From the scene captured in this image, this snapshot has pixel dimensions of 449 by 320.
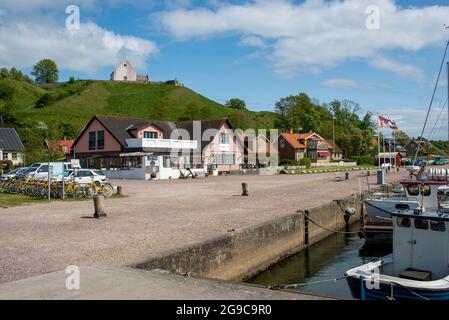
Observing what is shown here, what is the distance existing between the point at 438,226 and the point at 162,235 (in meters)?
7.46

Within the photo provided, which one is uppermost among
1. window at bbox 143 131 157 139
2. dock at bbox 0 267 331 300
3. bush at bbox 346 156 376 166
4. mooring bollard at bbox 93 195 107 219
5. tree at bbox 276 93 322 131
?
tree at bbox 276 93 322 131

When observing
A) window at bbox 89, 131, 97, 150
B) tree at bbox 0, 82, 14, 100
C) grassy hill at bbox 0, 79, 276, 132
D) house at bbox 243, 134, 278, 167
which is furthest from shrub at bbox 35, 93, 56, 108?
window at bbox 89, 131, 97, 150

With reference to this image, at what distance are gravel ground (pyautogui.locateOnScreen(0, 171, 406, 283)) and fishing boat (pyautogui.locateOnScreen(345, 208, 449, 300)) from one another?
4.71 meters

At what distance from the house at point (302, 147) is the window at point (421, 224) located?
264 ft

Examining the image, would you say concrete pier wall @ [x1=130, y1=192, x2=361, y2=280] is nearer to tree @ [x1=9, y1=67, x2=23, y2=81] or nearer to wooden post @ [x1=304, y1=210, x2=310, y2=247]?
wooden post @ [x1=304, y1=210, x2=310, y2=247]

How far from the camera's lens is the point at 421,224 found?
11.6m

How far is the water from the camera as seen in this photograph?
13172 mm

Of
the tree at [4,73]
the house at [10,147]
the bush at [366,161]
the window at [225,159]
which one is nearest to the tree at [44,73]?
the tree at [4,73]

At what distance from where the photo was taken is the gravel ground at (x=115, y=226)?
10.5 m

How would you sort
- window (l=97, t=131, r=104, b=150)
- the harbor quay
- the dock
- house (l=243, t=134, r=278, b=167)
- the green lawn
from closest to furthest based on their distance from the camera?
the dock < the harbor quay < the green lawn < window (l=97, t=131, r=104, b=150) < house (l=243, t=134, r=278, b=167)

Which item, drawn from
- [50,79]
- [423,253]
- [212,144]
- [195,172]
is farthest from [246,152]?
[50,79]

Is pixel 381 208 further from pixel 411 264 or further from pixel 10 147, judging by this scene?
pixel 10 147

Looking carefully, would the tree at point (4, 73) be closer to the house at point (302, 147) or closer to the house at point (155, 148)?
the house at point (302, 147)
